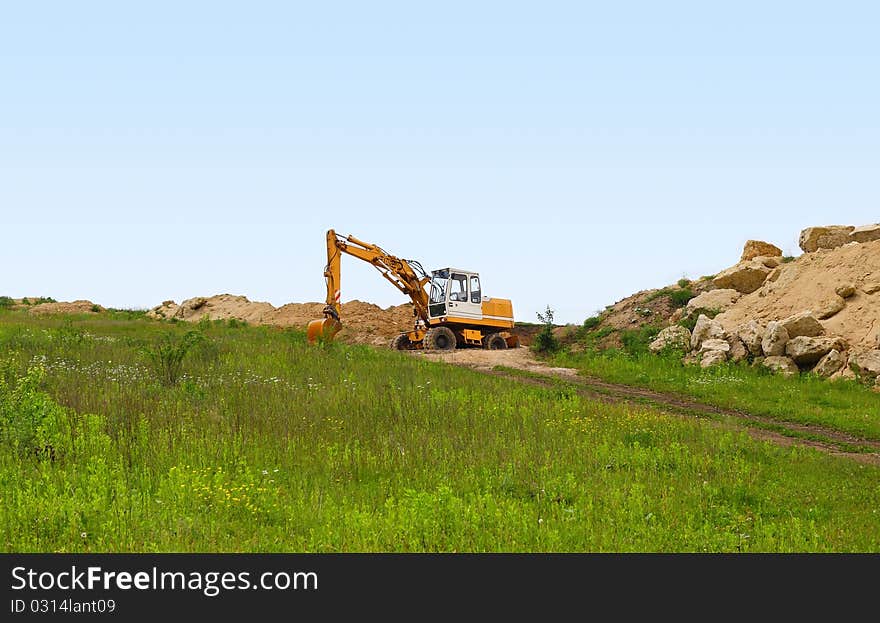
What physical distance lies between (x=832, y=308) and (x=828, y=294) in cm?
145

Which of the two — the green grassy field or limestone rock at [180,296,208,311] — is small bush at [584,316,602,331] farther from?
limestone rock at [180,296,208,311]

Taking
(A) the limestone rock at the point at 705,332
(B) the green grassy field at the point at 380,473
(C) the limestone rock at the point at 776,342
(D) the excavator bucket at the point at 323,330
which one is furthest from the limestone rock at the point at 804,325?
(D) the excavator bucket at the point at 323,330

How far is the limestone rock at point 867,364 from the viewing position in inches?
837

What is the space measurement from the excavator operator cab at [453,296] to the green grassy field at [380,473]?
16404mm

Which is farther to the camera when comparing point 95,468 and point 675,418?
point 675,418

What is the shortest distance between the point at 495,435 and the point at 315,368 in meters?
8.09

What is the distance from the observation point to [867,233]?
99.2 ft

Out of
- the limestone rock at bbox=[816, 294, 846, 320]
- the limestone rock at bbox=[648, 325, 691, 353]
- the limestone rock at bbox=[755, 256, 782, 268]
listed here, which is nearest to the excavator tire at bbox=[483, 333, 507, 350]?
the limestone rock at bbox=[648, 325, 691, 353]

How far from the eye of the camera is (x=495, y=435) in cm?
1367

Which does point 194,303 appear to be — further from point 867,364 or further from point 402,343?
point 867,364

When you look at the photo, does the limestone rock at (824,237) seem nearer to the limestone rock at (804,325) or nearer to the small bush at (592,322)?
the small bush at (592,322)

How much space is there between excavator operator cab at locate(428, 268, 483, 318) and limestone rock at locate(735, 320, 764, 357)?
40.6 ft

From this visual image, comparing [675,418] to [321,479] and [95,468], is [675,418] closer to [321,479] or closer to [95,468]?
[321,479]
